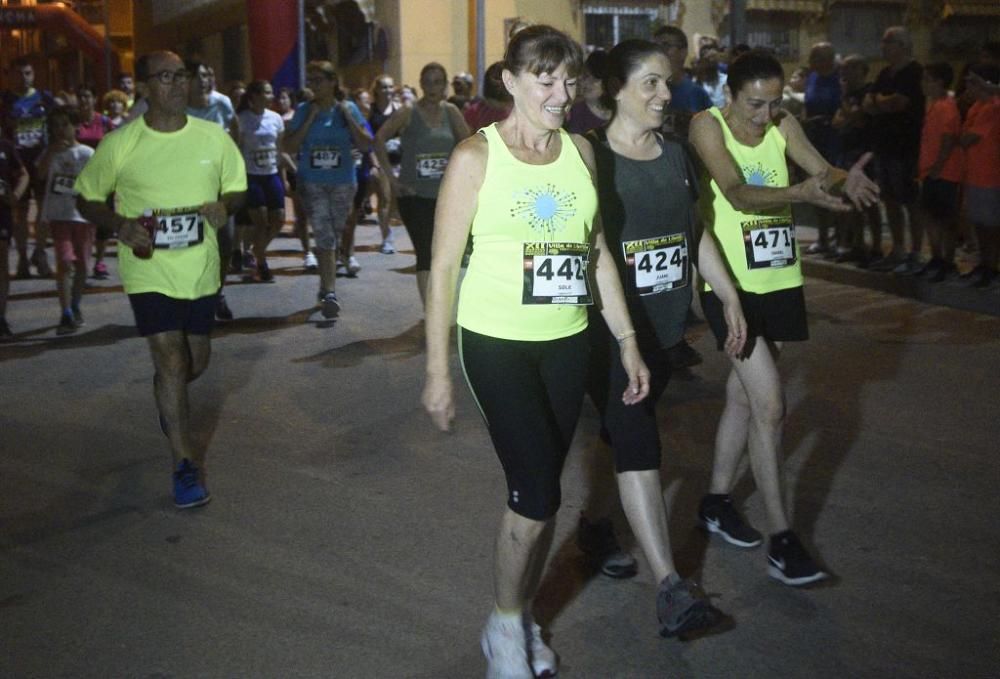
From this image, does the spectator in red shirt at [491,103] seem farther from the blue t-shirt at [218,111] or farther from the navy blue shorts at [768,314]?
the blue t-shirt at [218,111]

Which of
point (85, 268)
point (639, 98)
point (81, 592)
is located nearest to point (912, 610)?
point (639, 98)

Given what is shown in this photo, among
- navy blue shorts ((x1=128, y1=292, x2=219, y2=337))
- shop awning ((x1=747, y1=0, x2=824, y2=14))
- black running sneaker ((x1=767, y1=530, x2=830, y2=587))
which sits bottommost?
black running sneaker ((x1=767, y1=530, x2=830, y2=587))

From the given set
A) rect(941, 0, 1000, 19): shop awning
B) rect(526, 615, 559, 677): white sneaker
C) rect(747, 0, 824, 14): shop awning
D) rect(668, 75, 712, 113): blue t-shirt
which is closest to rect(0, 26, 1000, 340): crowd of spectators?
rect(668, 75, 712, 113): blue t-shirt

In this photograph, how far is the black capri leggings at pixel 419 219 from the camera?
930cm

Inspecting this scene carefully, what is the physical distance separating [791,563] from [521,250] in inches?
64.4

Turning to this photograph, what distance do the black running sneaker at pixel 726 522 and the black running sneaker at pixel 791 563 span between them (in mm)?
356

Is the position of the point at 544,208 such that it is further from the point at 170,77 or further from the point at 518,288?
the point at 170,77

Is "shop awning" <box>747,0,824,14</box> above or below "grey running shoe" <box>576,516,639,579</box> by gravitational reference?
above

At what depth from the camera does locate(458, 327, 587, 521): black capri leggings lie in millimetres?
3656

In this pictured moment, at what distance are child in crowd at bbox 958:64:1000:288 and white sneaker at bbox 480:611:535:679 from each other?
784 centimetres

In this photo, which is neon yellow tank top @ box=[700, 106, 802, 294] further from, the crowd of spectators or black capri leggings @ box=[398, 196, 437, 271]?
black capri leggings @ box=[398, 196, 437, 271]

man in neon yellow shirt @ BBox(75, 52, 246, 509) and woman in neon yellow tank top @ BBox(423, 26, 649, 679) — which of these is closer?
woman in neon yellow tank top @ BBox(423, 26, 649, 679)

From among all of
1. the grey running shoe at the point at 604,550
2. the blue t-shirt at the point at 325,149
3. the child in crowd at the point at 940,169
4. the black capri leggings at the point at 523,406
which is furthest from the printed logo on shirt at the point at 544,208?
the child in crowd at the point at 940,169

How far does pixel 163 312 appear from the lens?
5535mm
